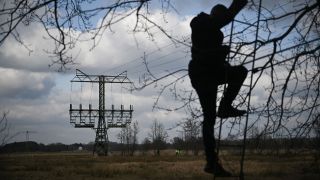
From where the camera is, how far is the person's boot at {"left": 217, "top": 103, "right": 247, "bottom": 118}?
6.71 metres

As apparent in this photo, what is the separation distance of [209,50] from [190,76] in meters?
0.46

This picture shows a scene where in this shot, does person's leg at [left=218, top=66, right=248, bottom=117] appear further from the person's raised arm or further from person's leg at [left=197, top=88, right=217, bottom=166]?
the person's raised arm

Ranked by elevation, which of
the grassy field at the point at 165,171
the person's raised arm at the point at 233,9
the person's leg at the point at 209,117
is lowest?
the grassy field at the point at 165,171

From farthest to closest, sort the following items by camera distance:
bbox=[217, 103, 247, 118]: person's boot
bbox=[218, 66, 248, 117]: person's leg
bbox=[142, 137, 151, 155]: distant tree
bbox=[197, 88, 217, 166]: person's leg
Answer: bbox=[142, 137, 151, 155]: distant tree < bbox=[217, 103, 247, 118]: person's boot < bbox=[197, 88, 217, 166]: person's leg < bbox=[218, 66, 248, 117]: person's leg

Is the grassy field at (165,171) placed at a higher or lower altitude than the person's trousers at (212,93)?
lower

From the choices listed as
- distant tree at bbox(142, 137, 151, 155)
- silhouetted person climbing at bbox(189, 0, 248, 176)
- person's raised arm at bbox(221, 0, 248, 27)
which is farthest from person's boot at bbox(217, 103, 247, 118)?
distant tree at bbox(142, 137, 151, 155)

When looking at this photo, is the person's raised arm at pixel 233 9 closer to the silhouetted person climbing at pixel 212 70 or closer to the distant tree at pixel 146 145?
the silhouetted person climbing at pixel 212 70

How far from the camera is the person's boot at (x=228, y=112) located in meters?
6.71

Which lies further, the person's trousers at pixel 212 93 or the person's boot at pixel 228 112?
the person's boot at pixel 228 112

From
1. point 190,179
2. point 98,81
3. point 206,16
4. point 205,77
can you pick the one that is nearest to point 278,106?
point 205,77

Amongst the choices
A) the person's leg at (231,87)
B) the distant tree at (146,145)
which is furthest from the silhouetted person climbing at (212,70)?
the distant tree at (146,145)

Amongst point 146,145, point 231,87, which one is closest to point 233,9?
point 231,87

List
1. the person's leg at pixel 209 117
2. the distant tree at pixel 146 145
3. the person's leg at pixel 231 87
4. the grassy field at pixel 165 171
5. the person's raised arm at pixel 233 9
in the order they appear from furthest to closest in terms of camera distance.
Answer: the distant tree at pixel 146 145 → the grassy field at pixel 165 171 → the person's leg at pixel 209 117 → the person's leg at pixel 231 87 → the person's raised arm at pixel 233 9

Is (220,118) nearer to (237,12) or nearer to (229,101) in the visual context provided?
(229,101)
